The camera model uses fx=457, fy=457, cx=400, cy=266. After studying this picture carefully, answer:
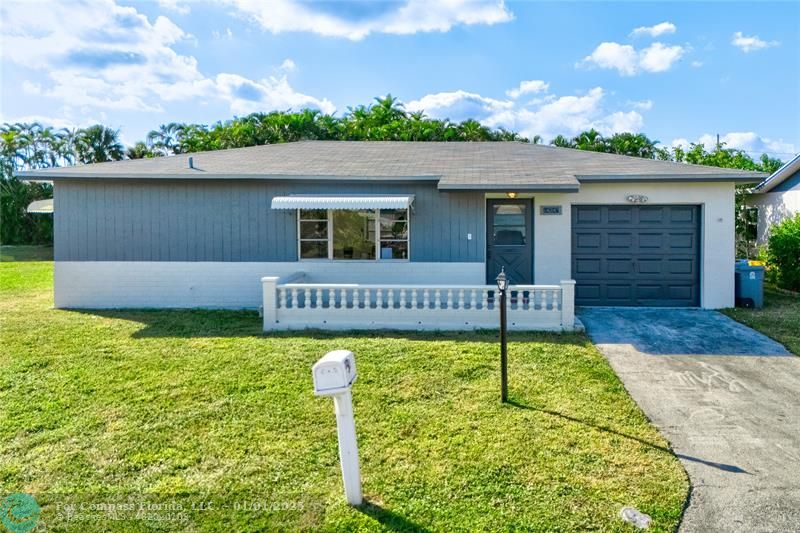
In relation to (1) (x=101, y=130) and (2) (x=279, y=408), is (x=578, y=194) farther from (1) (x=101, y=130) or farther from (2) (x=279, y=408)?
(1) (x=101, y=130)

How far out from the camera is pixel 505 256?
11281 millimetres

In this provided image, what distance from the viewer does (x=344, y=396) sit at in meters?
3.42

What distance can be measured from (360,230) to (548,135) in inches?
1134

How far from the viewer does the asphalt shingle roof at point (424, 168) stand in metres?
10.2

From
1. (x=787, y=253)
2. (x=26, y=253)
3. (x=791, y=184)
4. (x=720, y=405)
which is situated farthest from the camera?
(x=26, y=253)

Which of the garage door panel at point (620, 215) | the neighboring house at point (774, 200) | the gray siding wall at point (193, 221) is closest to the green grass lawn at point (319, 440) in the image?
the gray siding wall at point (193, 221)

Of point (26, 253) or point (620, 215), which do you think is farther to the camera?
point (26, 253)

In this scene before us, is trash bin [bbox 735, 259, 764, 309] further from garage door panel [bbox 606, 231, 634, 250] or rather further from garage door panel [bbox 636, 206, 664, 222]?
garage door panel [bbox 606, 231, 634, 250]

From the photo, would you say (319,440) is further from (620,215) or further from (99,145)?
(99,145)

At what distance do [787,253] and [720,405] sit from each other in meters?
11.0

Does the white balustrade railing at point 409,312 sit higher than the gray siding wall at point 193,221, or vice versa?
the gray siding wall at point 193,221

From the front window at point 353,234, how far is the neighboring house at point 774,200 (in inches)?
526

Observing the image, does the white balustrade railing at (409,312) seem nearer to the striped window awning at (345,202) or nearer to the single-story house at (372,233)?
the single-story house at (372,233)

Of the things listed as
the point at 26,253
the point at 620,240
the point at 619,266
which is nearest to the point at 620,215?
the point at 620,240
